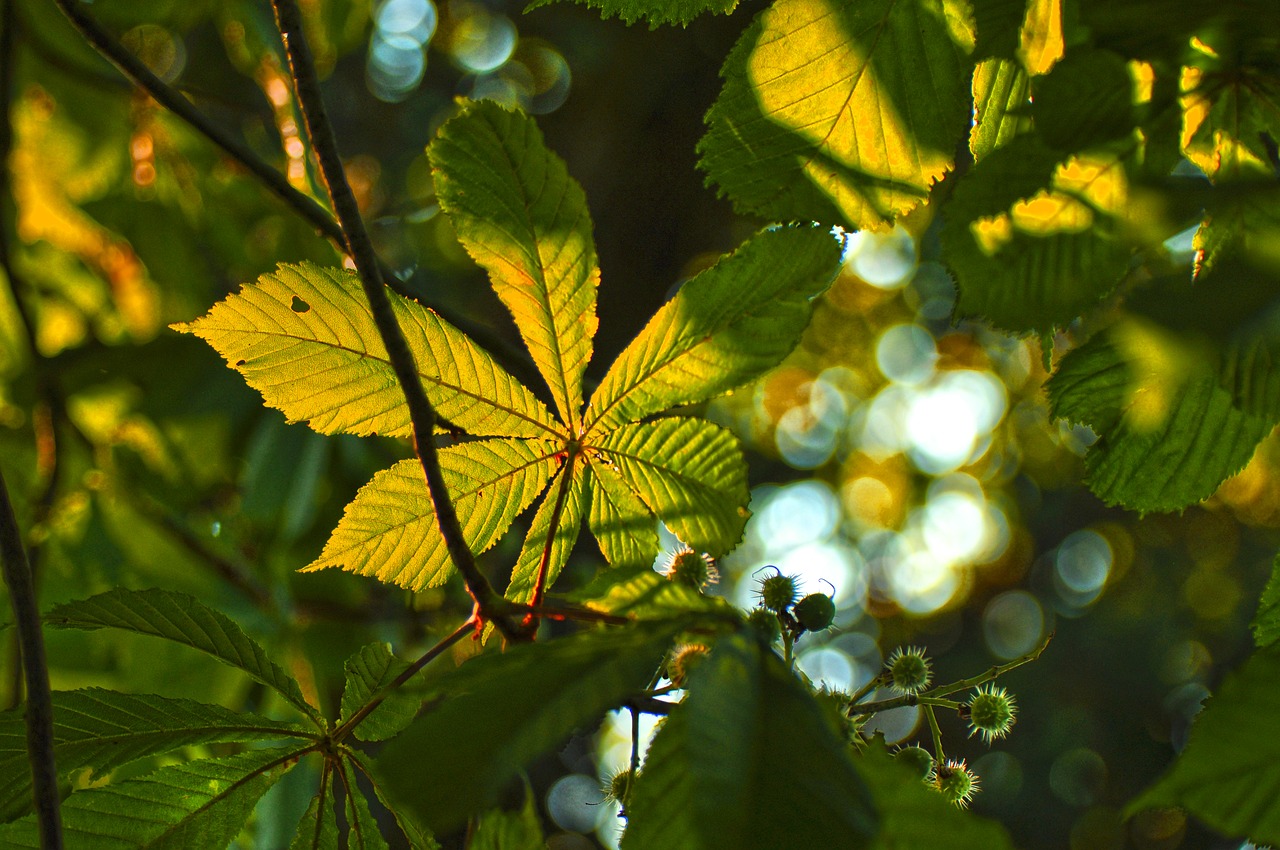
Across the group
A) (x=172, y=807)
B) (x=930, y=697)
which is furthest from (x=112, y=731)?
(x=930, y=697)

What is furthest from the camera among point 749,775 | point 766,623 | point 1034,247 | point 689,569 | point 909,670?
point 909,670

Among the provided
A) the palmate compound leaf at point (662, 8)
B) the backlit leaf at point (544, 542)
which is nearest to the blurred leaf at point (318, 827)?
the backlit leaf at point (544, 542)

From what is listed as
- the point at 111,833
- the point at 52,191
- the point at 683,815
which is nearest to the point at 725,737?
the point at 683,815

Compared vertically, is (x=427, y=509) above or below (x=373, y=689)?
above

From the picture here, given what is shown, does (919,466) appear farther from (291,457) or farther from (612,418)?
(612,418)

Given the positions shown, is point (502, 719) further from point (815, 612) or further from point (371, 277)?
point (815, 612)

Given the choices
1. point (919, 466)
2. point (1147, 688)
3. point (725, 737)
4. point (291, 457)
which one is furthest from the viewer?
point (919, 466)

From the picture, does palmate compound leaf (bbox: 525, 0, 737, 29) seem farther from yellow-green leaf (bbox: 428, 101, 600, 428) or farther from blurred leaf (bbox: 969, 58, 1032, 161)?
blurred leaf (bbox: 969, 58, 1032, 161)
